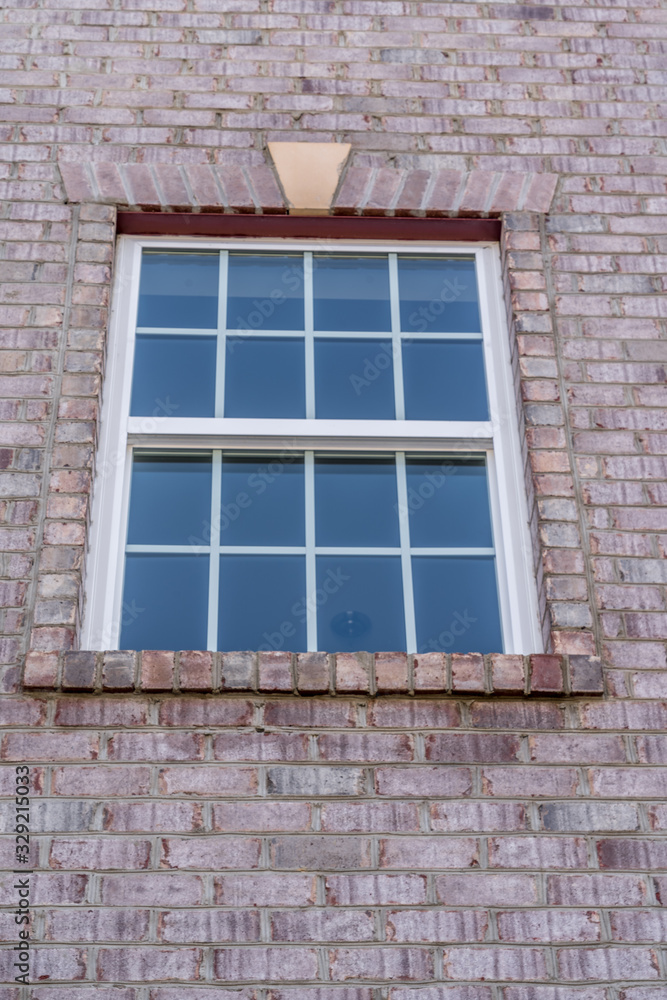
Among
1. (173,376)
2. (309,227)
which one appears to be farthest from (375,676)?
(309,227)

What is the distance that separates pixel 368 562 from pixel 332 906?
1167mm

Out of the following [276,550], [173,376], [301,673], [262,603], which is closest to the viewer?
[301,673]

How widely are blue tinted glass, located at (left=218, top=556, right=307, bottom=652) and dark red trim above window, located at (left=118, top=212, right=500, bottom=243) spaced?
1413mm

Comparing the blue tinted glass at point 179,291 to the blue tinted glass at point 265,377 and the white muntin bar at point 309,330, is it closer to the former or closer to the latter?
the blue tinted glass at point 265,377

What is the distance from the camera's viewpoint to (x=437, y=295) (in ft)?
15.0

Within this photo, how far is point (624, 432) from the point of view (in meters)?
4.10

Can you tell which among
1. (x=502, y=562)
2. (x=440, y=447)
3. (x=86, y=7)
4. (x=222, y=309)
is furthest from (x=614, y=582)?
(x=86, y=7)

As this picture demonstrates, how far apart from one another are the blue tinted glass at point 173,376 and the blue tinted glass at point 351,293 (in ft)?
1.52

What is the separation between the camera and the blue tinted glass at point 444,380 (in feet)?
14.1

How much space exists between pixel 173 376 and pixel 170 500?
1.70 ft

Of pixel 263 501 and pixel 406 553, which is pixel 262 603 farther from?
pixel 406 553

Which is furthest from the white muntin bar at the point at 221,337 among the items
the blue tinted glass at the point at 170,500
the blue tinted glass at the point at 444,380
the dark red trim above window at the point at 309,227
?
the blue tinted glass at the point at 444,380

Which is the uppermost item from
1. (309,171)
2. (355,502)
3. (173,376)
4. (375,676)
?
(309,171)

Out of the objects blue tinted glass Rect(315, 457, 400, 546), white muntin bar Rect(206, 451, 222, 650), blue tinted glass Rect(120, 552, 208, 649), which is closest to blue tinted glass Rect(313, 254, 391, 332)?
blue tinted glass Rect(315, 457, 400, 546)
